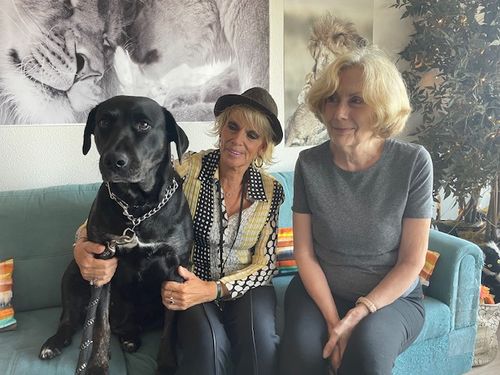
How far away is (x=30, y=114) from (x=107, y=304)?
1080 mm

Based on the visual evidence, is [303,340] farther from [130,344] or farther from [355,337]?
[130,344]

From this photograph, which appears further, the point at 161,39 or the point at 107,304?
the point at 161,39

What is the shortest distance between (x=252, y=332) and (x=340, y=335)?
0.94 ft

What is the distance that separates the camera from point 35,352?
4.79 feet

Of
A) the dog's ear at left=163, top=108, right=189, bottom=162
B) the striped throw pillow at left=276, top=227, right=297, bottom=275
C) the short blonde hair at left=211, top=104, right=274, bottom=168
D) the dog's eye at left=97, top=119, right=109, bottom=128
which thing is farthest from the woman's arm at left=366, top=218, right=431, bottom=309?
the dog's eye at left=97, top=119, right=109, bottom=128

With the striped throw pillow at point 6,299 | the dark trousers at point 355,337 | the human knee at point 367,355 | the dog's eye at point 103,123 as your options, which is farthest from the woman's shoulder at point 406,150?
the striped throw pillow at point 6,299

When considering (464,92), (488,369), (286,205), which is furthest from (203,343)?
(464,92)

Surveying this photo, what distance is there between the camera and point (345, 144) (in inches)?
58.7

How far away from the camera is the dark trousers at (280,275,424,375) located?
4.21 ft

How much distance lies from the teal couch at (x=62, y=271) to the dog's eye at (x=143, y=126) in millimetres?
730

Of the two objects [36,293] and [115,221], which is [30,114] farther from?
[115,221]

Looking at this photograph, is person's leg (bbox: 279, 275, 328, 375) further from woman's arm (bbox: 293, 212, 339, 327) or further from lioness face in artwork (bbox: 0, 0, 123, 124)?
lioness face in artwork (bbox: 0, 0, 123, 124)

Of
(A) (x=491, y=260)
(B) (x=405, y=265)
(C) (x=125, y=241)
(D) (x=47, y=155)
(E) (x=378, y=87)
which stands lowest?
(A) (x=491, y=260)

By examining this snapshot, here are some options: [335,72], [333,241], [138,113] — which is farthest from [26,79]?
[333,241]
